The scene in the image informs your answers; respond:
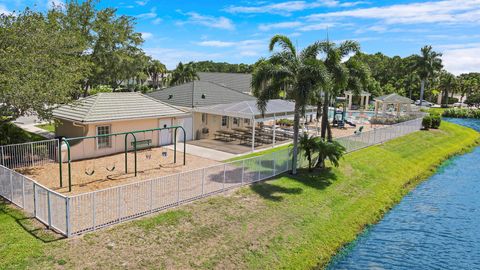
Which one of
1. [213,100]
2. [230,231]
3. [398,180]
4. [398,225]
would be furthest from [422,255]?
[213,100]

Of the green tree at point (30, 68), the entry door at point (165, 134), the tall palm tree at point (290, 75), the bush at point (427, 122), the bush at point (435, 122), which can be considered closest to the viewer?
the green tree at point (30, 68)

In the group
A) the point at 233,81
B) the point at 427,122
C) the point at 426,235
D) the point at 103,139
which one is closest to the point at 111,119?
the point at 103,139

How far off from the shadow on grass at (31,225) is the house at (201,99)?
16.1 metres

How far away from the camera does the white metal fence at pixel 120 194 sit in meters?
11.4

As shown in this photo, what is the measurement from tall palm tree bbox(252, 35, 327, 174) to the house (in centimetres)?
Answer: 1035

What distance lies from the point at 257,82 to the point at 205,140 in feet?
36.3

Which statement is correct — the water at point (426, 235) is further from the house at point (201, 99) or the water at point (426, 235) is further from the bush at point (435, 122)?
the bush at point (435, 122)

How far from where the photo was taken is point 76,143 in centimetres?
2052

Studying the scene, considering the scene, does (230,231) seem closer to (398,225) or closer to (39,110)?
(398,225)

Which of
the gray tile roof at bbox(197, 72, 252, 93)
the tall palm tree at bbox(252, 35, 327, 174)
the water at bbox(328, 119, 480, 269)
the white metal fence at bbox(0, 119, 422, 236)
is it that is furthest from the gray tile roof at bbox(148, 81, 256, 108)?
the gray tile roof at bbox(197, 72, 252, 93)

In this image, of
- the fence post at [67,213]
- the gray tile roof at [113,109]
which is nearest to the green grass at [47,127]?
the gray tile roof at [113,109]

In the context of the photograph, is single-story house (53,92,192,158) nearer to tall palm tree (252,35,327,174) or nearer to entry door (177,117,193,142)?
entry door (177,117,193,142)

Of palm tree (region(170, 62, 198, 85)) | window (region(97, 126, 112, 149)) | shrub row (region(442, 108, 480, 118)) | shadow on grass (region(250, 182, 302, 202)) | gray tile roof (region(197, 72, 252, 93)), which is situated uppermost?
palm tree (region(170, 62, 198, 85))

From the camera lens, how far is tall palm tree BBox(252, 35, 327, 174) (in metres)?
17.3
